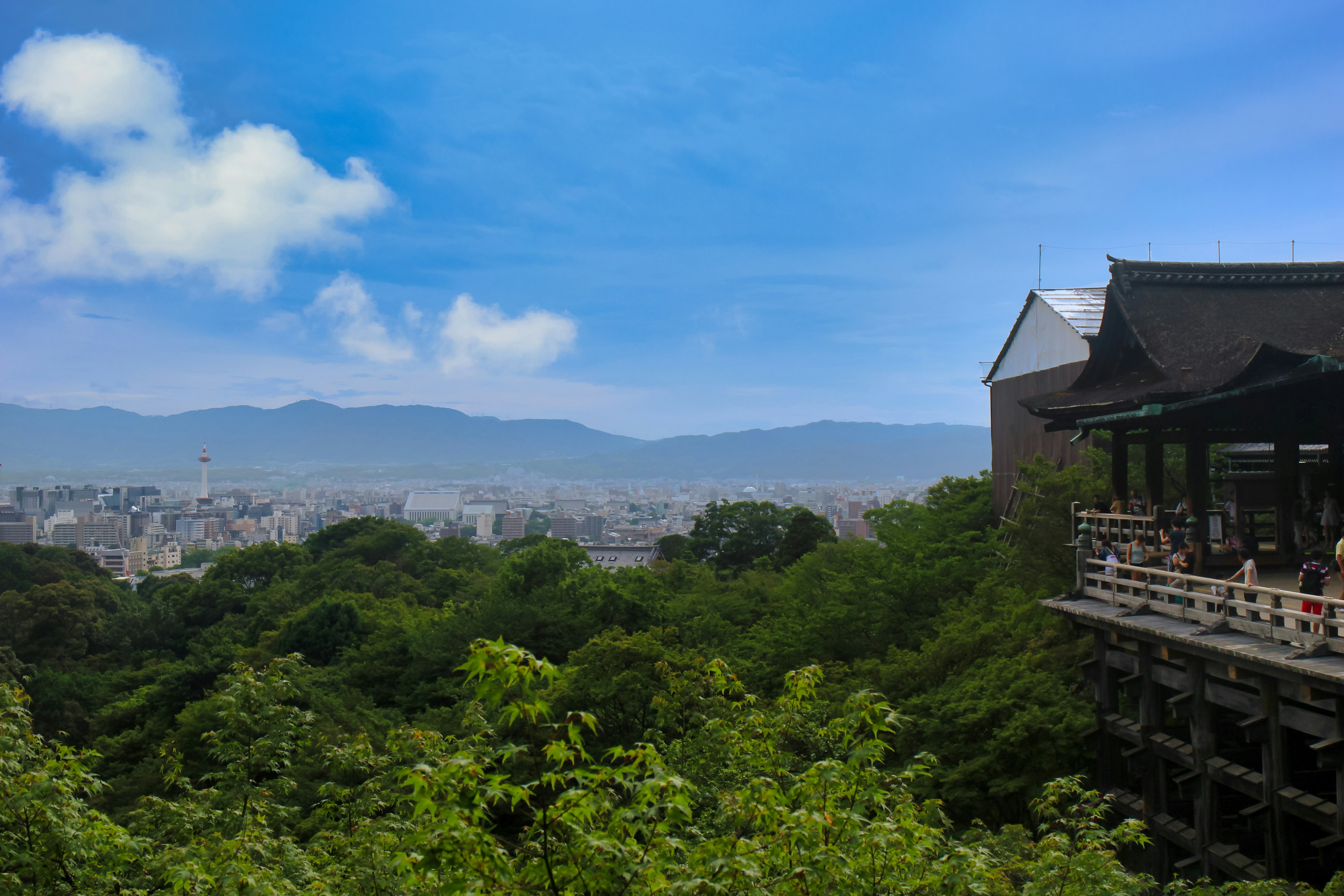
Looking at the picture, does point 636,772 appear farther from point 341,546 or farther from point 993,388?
point 341,546

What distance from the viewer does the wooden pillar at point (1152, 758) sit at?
10.6 m

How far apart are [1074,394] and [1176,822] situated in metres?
5.86

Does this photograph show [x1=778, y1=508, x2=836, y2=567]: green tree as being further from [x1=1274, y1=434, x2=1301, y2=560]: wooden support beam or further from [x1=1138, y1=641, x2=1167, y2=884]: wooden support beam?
[x1=1138, y1=641, x2=1167, y2=884]: wooden support beam

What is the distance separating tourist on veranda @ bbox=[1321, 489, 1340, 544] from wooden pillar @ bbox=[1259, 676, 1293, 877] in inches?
137

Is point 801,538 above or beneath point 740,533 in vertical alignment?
above

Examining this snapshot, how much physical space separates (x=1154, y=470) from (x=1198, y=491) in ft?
3.12

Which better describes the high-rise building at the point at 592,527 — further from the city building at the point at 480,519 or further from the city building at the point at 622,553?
the city building at the point at 622,553

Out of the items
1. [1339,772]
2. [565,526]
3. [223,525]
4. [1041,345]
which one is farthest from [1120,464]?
[223,525]

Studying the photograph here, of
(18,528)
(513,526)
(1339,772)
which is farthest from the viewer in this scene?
(513,526)

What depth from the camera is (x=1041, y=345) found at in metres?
23.3

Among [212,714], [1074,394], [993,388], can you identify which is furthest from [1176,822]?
[212,714]

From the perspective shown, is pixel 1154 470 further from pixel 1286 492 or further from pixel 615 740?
pixel 615 740

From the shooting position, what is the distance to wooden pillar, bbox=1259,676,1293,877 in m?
8.52

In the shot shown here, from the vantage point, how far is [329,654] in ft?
105
